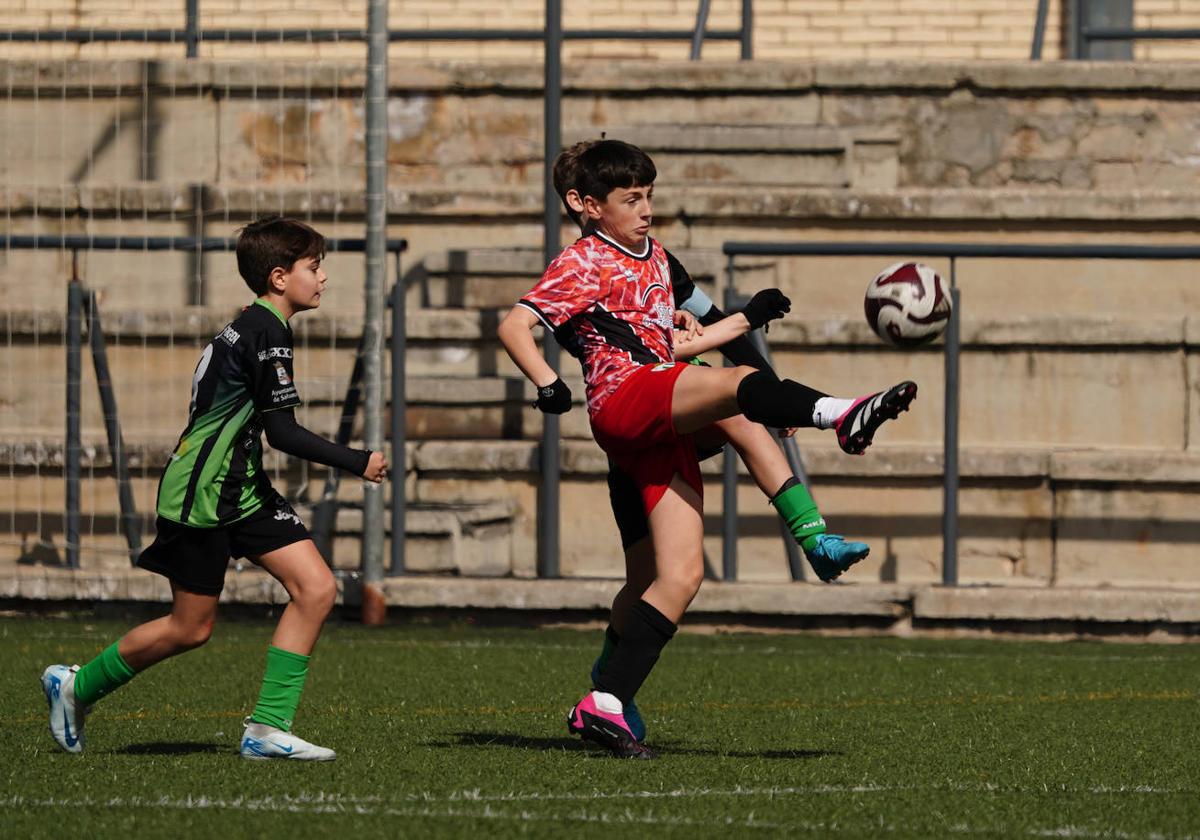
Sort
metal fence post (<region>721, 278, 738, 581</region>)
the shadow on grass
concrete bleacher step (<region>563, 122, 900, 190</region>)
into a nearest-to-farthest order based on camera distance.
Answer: the shadow on grass < metal fence post (<region>721, 278, 738, 581</region>) < concrete bleacher step (<region>563, 122, 900, 190</region>)

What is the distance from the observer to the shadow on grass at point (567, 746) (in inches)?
232

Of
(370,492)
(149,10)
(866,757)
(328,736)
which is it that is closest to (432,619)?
(370,492)

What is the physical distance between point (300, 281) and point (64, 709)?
131 centimetres

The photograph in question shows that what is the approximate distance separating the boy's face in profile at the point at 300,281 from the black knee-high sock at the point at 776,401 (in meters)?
1.25

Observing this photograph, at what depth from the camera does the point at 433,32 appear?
543 inches

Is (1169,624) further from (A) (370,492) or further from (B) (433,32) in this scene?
(B) (433,32)

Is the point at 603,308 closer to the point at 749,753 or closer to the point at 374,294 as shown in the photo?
the point at 749,753

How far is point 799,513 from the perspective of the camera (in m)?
5.86

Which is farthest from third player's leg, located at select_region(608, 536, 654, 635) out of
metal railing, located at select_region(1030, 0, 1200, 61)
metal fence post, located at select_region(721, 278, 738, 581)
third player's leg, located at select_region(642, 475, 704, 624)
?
metal railing, located at select_region(1030, 0, 1200, 61)

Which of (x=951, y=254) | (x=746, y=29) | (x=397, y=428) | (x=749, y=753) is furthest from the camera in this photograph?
(x=746, y=29)

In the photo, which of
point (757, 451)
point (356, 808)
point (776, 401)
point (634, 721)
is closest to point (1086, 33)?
point (757, 451)

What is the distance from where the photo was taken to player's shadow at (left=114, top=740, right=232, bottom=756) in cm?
585

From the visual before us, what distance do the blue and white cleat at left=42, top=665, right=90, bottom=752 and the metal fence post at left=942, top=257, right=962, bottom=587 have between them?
526 centimetres

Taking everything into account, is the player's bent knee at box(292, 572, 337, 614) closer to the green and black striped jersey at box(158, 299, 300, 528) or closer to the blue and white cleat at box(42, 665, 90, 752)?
the green and black striped jersey at box(158, 299, 300, 528)
